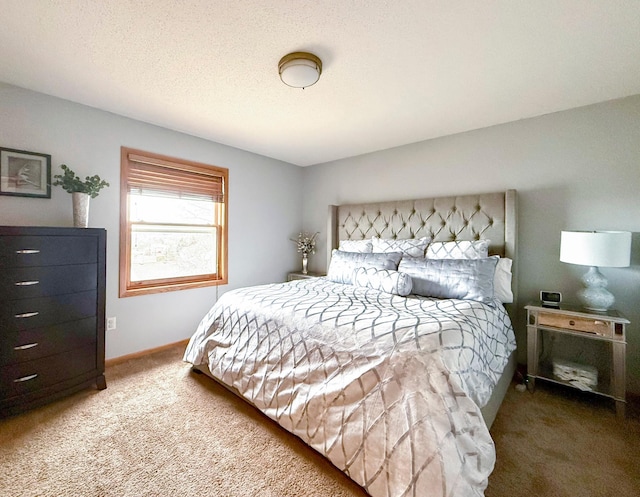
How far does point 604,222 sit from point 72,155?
4.48 meters

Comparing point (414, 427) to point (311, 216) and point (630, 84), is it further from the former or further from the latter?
point (311, 216)

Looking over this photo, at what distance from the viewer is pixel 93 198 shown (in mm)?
2418

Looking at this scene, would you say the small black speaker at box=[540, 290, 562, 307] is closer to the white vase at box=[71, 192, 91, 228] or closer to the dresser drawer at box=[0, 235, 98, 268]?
the dresser drawer at box=[0, 235, 98, 268]

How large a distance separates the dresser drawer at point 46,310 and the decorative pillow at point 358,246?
245 cm

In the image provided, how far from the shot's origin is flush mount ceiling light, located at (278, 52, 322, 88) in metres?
1.67

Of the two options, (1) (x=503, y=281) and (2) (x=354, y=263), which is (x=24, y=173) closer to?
(2) (x=354, y=263)

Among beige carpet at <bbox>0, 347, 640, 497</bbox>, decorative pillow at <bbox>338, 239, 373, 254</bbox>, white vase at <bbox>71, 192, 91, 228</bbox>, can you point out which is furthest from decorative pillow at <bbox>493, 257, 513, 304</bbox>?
white vase at <bbox>71, 192, 91, 228</bbox>

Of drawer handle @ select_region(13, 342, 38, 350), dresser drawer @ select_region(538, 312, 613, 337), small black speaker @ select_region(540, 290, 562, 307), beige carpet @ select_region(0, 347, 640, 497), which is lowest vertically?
beige carpet @ select_region(0, 347, 640, 497)

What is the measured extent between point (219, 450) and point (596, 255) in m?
2.75

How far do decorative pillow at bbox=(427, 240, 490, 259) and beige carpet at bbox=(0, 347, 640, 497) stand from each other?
1.18 m

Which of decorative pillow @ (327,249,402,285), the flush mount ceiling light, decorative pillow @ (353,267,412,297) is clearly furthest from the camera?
decorative pillow @ (327,249,402,285)

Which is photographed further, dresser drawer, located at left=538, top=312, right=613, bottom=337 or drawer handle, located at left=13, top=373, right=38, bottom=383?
dresser drawer, located at left=538, top=312, right=613, bottom=337

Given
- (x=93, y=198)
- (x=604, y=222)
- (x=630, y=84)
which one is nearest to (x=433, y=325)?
(x=604, y=222)

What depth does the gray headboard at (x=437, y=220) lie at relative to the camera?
252cm
